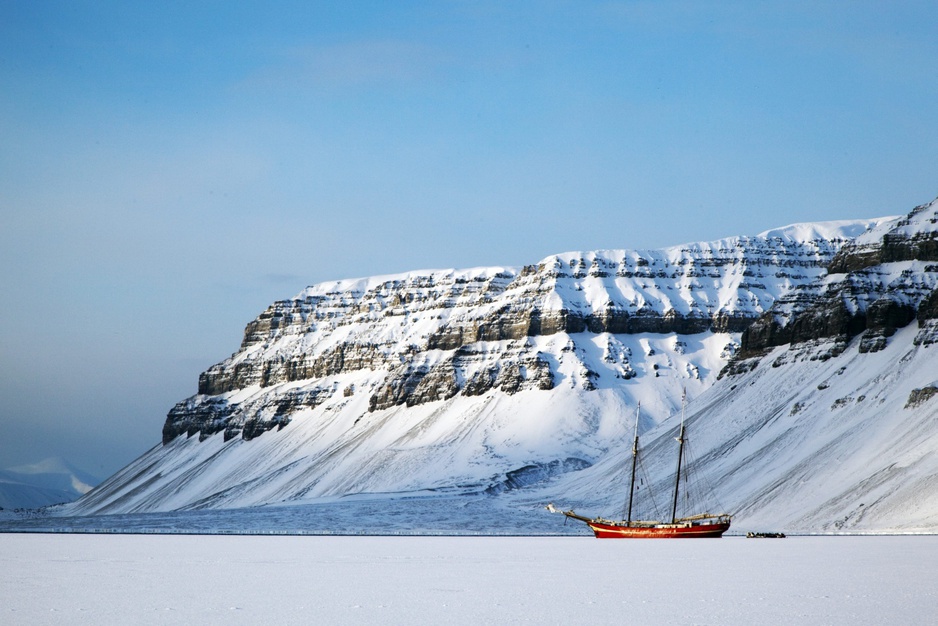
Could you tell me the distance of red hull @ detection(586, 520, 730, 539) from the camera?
126m

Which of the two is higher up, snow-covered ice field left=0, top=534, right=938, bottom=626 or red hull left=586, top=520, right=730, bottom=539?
snow-covered ice field left=0, top=534, right=938, bottom=626

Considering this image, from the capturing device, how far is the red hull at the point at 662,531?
126250 millimetres

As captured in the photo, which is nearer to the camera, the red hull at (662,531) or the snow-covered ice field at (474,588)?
the snow-covered ice field at (474,588)

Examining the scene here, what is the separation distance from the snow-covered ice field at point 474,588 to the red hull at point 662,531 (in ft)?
139

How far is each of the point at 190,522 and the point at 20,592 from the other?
5658 inches

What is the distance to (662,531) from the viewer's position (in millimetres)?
129875

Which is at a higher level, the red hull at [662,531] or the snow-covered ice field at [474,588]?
the snow-covered ice field at [474,588]

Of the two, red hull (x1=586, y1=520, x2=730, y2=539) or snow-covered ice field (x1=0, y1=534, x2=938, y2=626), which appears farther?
red hull (x1=586, y1=520, x2=730, y2=539)

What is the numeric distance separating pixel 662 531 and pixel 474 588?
78.5m

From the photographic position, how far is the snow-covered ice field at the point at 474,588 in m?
44.0

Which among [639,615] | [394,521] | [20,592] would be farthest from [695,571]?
[394,521]

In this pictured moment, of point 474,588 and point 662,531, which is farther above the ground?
point 474,588

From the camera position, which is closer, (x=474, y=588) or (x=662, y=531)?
(x=474, y=588)

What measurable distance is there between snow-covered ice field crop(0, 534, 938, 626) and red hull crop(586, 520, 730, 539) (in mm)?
42327
